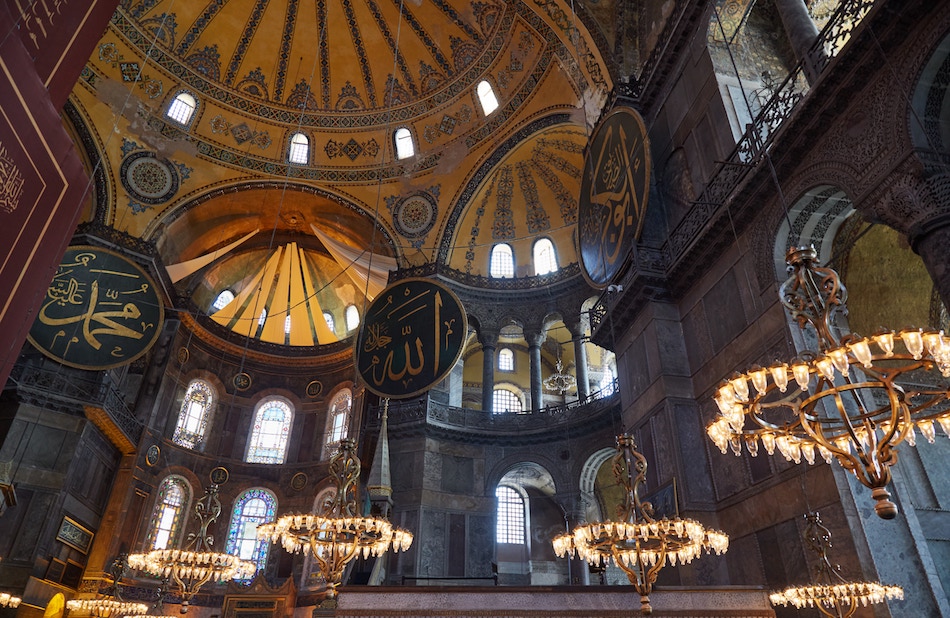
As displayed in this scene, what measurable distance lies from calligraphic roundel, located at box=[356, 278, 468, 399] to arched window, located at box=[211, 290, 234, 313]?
7598mm

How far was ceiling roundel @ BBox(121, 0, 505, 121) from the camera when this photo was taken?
Result: 14.2 metres

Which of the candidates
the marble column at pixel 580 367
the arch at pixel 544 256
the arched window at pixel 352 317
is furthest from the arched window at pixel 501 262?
the arched window at pixel 352 317

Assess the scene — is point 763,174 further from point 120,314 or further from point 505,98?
point 120,314

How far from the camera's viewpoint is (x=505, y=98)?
13.9m

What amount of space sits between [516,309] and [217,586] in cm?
953

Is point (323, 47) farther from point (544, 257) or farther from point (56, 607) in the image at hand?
point (56, 607)

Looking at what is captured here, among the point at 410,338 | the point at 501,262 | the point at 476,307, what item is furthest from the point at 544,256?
the point at 410,338

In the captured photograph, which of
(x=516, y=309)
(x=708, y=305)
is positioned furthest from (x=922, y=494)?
(x=516, y=309)

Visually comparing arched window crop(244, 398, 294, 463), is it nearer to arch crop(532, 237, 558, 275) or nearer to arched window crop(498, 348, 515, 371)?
arched window crop(498, 348, 515, 371)

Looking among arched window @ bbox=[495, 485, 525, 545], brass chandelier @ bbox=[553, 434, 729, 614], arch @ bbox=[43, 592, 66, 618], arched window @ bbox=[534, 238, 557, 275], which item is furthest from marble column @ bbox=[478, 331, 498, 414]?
arch @ bbox=[43, 592, 66, 618]

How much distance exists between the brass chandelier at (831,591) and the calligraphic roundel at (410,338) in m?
5.58

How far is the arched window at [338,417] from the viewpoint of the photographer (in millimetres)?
15898

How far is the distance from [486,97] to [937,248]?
38.2 ft

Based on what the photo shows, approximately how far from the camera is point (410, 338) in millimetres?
10273
